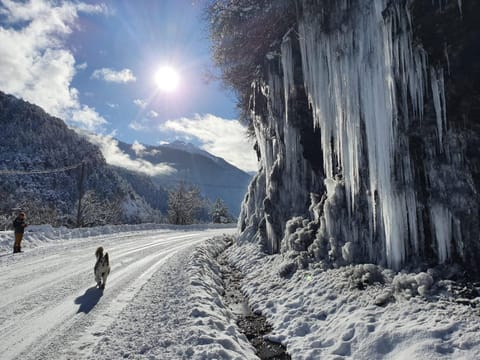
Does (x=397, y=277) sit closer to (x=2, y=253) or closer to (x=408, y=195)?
(x=408, y=195)

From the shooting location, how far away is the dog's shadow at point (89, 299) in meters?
7.37

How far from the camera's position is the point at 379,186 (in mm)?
8328

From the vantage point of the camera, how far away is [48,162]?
13025cm

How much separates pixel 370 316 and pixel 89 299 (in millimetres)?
6331

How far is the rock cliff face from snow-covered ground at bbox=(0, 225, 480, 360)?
91 centimetres

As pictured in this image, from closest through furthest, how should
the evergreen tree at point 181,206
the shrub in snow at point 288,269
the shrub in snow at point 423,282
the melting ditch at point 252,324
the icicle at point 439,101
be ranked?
the shrub in snow at point 423,282, the melting ditch at point 252,324, the icicle at point 439,101, the shrub in snow at point 288,269, the evergreen tree at point 181,206

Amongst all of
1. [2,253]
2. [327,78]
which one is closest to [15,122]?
[2,253]

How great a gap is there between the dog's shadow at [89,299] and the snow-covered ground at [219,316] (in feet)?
0.07

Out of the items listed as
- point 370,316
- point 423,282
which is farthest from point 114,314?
point 423,282

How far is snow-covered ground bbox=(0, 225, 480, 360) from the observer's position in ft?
17.9

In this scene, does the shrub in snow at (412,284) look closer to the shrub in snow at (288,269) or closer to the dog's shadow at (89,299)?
the shrub in snow at (288,269)

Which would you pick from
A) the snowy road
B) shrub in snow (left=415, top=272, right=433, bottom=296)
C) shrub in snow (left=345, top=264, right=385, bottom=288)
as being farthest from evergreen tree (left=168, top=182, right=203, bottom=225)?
shrub in snow (left=415, top=272, right=433, bottom=296)

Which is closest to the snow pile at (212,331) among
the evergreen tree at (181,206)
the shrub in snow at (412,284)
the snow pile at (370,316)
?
the snow pile at (370,316)

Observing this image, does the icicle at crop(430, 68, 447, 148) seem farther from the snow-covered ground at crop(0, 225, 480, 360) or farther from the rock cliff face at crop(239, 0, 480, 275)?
the snow-covered ground at crop(0, 225, 480, 360)
